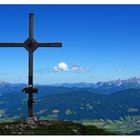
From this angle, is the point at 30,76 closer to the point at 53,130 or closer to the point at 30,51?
the point at 30,51

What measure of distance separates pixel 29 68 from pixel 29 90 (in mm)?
1003

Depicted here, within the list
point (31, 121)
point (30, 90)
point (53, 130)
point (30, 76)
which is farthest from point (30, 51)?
point (53, 130)

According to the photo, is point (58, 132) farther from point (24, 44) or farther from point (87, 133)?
point (24, 44)

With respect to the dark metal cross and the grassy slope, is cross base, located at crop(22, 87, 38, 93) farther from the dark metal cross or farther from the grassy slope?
the grassy slope

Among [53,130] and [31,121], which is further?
[31,121]

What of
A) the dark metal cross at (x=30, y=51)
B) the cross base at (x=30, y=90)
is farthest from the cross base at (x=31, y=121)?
the cross base at (x=30, y=90)

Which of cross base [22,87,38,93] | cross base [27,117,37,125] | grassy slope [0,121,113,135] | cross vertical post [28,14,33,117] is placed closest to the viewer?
grassy slope [0,121,113,135]

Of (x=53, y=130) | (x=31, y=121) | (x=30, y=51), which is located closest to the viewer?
(x=53, y=130)

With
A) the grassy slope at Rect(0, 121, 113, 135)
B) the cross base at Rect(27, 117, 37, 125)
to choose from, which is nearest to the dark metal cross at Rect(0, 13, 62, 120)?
the cross base at Rect(27, 117, 37, 125)

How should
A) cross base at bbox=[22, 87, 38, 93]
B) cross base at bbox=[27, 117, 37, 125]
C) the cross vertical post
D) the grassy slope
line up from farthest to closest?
cross base at bbox=[22, 87, 38, 93]
the cross vertical post
cross base at bbox=[27, 117, 37, 125]
the grassy slope

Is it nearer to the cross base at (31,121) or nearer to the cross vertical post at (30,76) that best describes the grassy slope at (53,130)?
the cross base at (31,121)

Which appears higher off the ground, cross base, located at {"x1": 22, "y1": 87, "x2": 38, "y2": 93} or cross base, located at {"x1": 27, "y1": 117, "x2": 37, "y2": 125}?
cross base, located at {"x1": 22, "y1": 87, "x2": 38, "y2": 93}
